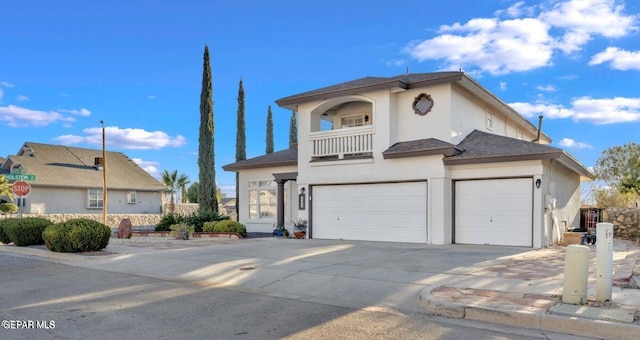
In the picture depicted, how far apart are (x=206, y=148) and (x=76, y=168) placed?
1388cm

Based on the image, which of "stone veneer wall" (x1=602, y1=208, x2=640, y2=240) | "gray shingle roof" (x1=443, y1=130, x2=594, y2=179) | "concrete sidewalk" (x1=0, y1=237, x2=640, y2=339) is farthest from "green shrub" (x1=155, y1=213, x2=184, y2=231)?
"stone veneer wall" (x1=602, y1=208, x2=640, y2=240)

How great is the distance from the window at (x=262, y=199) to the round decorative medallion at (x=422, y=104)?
7425 millimetres

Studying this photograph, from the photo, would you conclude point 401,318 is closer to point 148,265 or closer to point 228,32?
point 148,265

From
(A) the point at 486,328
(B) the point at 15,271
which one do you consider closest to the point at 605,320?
(A) the point at 486,328

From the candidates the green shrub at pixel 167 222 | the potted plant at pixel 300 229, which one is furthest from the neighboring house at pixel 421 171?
the green shrub at pixel 167 222

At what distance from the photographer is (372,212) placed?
662 inches

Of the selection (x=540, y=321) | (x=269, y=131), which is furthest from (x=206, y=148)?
(x=540, y=321)

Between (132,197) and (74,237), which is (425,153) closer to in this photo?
(74,237)

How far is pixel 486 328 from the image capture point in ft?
19.5

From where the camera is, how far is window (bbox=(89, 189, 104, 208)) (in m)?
34.2

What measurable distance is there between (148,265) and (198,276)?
86.9 inches

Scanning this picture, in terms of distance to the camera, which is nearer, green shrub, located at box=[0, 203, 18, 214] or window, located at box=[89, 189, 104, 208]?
green shrub, located at box=[0, 203, 18, 214]

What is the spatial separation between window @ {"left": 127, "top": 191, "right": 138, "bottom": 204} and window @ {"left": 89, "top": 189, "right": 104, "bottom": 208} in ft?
7.50

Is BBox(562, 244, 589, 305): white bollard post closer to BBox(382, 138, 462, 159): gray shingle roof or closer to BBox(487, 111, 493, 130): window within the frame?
BBox(382, 138, 462, 159): gray shingle roof
